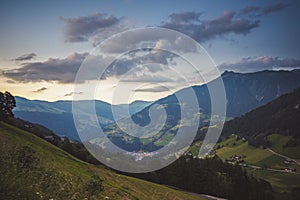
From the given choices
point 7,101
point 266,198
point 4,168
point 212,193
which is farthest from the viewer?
point 266,198

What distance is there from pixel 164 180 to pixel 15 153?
219 feet

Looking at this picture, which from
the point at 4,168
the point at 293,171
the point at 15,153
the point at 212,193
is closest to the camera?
the point at 4,168

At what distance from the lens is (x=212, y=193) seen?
3425 inches

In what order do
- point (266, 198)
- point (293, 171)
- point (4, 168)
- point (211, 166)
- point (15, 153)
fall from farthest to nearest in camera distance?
point (293, 171) → point (211, 166) → point (266, 198) → point (15, 153) → point (4, 168)

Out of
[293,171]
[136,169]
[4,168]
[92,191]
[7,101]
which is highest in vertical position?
[7,101]

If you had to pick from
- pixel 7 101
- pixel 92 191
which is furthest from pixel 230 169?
pixel 92 191

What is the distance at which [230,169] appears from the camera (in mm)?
98938

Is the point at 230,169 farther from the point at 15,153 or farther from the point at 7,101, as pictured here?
the point at 15,153

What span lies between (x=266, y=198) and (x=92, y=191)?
85.8m

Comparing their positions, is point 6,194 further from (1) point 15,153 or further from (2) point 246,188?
(2) point 246,188

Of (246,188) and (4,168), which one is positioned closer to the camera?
(4,168)

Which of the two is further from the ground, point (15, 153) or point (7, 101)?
point (7, 101)

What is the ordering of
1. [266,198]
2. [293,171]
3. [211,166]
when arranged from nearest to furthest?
[266,198]
[211,166]
[293,171]

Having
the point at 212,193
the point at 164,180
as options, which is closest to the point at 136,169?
the point at 164,180
